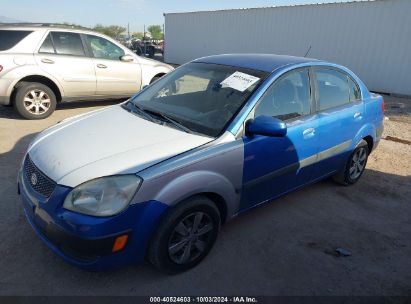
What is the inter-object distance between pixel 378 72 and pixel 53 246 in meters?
12.6

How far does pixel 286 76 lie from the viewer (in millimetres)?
3203

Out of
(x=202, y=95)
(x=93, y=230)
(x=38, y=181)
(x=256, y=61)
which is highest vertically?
(x=256, y=61)

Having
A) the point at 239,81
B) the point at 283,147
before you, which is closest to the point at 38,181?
the point at 239,81

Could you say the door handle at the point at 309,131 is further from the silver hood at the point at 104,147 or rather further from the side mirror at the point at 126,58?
the side mirror at the point at 126,58

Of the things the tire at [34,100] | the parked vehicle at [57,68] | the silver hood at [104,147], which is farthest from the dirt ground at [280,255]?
the parked vehicle at [57,68]

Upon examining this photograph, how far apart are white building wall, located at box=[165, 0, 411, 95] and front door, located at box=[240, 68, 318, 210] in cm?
1014

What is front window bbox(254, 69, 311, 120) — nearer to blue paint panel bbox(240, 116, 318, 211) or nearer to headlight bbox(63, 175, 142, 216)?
blue paint panel bbox(240, 116, 318, 211)

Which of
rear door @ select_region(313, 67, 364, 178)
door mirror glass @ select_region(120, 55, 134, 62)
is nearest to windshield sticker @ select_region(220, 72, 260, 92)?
rear door @ select_region(313, 67, 364, 178)

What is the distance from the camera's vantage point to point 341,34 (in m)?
12.8

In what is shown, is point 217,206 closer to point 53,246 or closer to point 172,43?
point 53,246

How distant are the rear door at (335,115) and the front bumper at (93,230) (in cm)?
205

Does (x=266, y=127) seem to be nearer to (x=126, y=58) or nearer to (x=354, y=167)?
(x=354, y=167)

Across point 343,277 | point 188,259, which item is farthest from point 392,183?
point 188,259

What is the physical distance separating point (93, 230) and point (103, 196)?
0.22m
